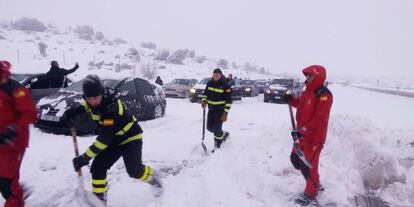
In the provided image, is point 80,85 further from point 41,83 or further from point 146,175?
point 146,175

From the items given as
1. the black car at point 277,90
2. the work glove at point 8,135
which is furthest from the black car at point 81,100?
the black car at point 277,90

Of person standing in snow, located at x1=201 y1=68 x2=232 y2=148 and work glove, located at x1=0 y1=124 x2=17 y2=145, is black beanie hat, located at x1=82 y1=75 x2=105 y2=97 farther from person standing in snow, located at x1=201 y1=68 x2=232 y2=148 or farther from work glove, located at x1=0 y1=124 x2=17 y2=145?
person standing in snow, located at x1=201 y1=68 x2=232 y2=148

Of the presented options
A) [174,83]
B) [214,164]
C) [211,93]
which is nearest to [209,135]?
[211,93]

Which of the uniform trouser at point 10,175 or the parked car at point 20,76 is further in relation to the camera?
the parked car at point 20,76

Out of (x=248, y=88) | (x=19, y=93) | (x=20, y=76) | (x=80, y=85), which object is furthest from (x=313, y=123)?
(x=248, y=88)

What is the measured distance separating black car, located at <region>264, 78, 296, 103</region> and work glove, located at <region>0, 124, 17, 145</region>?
19287 millimetres

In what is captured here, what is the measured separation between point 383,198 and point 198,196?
2.85 m

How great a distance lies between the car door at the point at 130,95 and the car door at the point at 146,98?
0.16 meters

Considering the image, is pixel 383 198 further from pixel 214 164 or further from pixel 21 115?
pixel 21 115

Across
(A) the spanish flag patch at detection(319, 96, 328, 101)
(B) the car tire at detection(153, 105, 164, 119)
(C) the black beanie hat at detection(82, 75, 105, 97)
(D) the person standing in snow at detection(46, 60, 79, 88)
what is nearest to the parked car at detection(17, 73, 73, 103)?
(D) the person standing in snow at detection(46, 60, 79, 88)

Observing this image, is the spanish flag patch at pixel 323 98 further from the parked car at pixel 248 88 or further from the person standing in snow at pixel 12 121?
the parked car at pixel 248 88

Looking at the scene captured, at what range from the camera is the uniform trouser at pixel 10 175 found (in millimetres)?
3326

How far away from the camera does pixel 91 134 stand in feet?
27.3

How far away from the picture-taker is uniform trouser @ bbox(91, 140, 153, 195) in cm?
399
